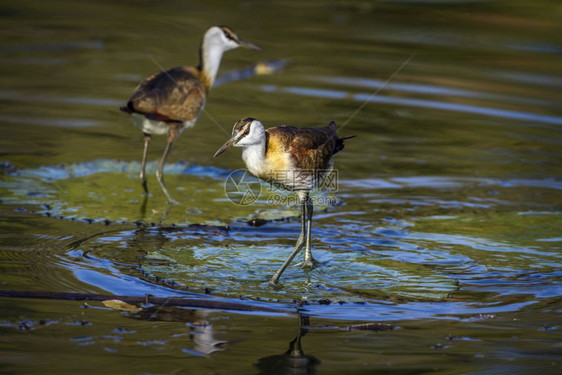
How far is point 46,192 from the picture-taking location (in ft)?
29.9

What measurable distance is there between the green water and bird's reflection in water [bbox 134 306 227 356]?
18 millimetres

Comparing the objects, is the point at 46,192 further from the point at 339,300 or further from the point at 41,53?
the point at 41,53

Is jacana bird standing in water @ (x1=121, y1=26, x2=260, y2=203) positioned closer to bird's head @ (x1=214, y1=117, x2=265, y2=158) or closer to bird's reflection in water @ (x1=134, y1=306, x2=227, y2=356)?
bird's head @ (x1=214, y1=117, x2=265, y2=158)

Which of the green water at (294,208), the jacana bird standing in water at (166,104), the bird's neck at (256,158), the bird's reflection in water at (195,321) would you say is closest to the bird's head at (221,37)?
the jacana bird standing in water at (166,104)

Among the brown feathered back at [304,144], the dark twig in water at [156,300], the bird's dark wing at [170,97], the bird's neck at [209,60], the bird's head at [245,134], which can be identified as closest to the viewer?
the dark twig in water at [156,300]

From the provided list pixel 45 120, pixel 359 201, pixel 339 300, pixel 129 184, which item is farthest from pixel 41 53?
pixel 339 300

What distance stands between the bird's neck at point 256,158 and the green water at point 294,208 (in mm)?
811

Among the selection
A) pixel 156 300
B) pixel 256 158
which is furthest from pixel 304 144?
pixel 156 300

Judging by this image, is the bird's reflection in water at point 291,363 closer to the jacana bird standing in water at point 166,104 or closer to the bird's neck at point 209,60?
the jacana bird standing in water at point 166,104

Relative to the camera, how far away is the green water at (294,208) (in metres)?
5.77

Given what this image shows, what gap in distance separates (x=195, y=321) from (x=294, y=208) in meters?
3.39

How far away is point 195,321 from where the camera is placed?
19.6 ft

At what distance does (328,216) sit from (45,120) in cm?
477

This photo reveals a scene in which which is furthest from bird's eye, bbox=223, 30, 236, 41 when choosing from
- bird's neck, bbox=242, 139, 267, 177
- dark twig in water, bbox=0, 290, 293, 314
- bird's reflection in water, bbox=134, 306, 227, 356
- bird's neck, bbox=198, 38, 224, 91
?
bird's reflection in water, bbox=134, 306, 227, 356
